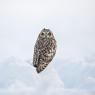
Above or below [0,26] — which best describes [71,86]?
below

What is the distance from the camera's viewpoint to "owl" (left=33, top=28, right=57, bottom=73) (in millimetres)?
3408

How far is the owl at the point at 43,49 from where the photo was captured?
341 centimetres

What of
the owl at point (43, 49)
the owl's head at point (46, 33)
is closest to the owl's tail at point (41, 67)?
the owl at point (43, 49)

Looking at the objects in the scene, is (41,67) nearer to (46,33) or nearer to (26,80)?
(26,80)

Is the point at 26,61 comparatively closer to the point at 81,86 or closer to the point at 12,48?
the point at 12,48

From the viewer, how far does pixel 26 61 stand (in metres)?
3.52

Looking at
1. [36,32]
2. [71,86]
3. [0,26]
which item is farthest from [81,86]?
[0,26]

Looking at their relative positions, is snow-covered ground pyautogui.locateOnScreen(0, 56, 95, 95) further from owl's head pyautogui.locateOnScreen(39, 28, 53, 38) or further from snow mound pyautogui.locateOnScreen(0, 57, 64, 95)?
owl's head pyautogui.locateOnScreen(39, 28, 53, 38)

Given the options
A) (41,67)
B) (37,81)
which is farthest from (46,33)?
(37,81)

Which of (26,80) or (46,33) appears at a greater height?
(46,33)

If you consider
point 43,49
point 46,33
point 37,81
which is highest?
point 46,33

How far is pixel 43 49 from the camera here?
11.2 feet

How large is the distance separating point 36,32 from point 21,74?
1.31 ft

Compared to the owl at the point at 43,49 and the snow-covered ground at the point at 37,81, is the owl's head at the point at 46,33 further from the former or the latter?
the snow-covered ground at the point at 37,81
